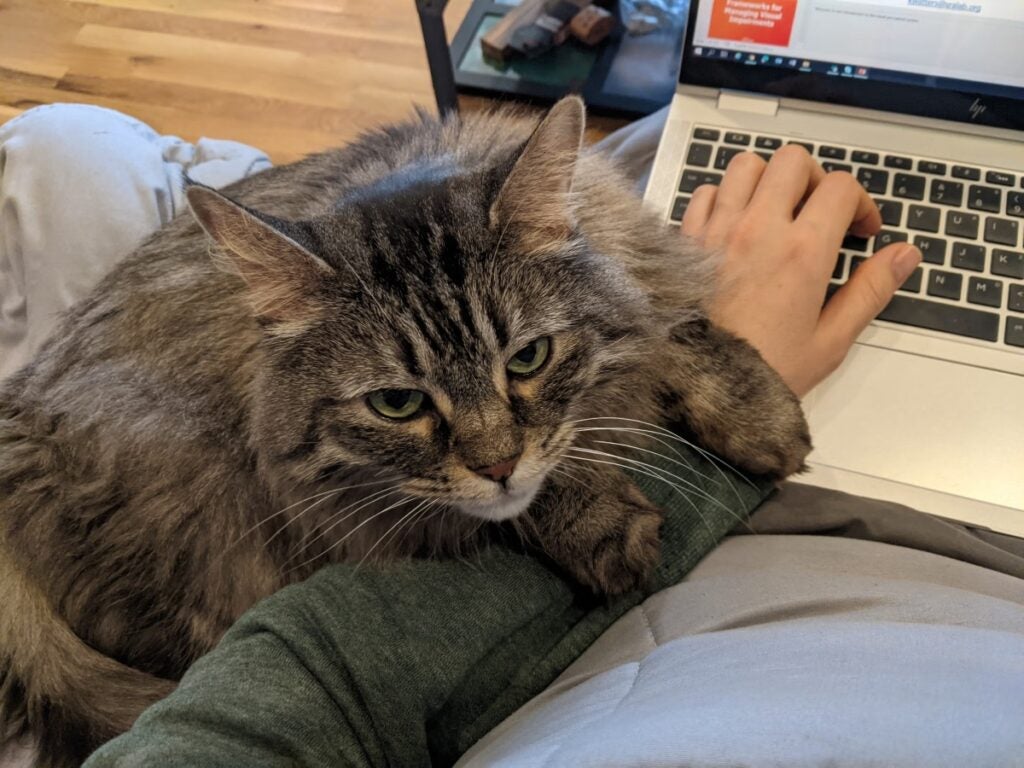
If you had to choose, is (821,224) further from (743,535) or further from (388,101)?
(388,101)

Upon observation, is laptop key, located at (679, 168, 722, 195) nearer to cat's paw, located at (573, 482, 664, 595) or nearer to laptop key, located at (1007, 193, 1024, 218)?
laptop key, located at (1007, 193, 1024, 218)

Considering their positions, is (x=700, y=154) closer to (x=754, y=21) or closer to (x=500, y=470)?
(x=754, y=21)

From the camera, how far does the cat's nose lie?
2.63ft

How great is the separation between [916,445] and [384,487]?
70cm

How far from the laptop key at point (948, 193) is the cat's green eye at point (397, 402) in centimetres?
86

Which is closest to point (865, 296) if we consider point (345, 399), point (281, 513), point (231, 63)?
point (345, 399)

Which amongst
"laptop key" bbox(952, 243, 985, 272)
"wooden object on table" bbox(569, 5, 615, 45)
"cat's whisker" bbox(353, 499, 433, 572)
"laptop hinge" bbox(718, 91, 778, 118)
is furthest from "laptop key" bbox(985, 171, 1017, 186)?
"wooden object on table" bbox(569, 5, 615, 45)

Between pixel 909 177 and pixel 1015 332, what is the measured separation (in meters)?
0.30

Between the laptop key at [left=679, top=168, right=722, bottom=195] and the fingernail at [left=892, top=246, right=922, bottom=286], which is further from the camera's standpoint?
the laptop key at [left=679, top=168, right=722, bottom=195]

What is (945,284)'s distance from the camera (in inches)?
40.8

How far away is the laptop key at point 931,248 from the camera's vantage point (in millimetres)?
1061

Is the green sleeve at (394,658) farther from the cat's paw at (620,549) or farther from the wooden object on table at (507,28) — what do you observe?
the wooden object on table at (507,28)

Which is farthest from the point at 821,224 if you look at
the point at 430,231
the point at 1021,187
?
the point at 430,231

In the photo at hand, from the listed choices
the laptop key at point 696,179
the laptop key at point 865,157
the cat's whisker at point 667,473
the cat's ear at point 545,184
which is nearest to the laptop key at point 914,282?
the laptop key at point 865,157
